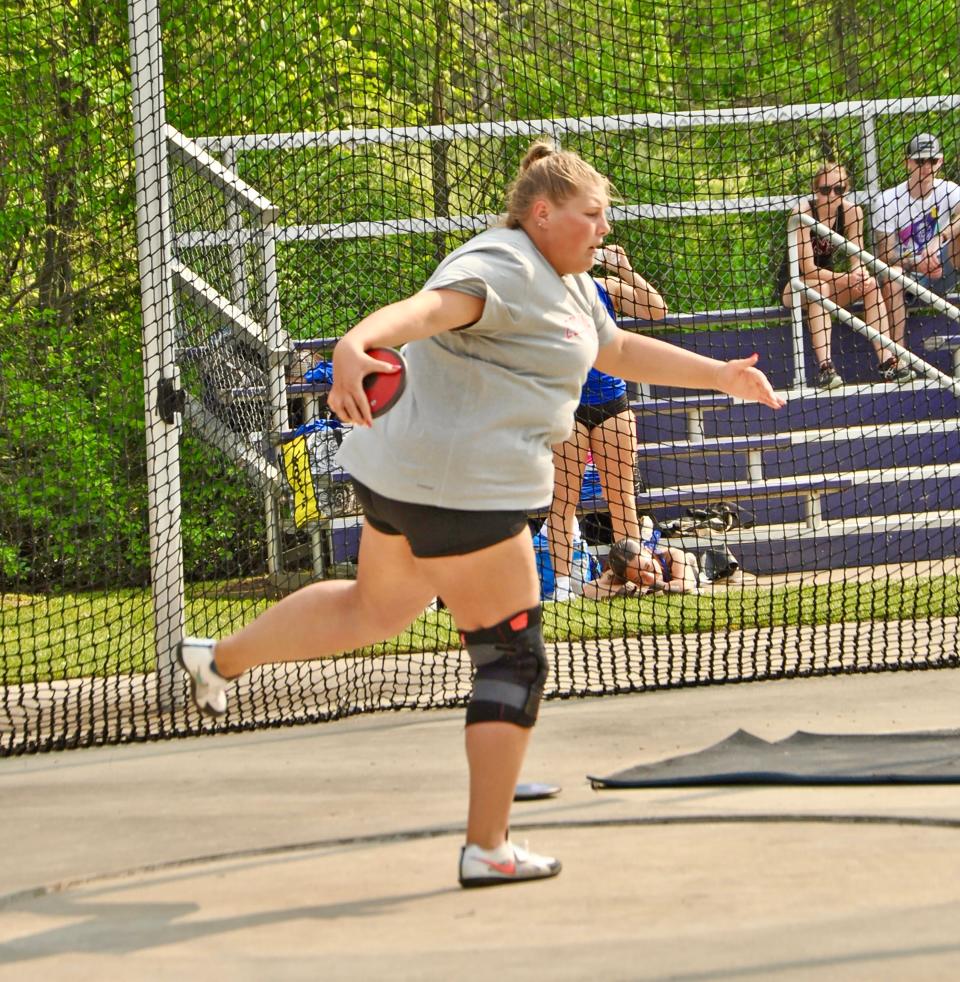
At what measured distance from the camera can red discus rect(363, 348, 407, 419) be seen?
9.61ft

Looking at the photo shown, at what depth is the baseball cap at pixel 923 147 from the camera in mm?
9500

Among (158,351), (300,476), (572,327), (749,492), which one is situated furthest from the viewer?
(749,492)

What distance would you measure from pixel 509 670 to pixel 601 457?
4772 mm

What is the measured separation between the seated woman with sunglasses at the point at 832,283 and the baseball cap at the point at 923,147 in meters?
0.47

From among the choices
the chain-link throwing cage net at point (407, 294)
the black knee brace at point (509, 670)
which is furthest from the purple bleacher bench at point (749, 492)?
the black knee brace at point (509, 670)

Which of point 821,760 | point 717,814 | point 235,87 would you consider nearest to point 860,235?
point 235,87

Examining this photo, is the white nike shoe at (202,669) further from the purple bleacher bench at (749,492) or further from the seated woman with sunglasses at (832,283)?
the seated woman with sunglasses at (832,283)

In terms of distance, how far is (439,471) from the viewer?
320cm

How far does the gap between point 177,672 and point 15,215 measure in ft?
15.5

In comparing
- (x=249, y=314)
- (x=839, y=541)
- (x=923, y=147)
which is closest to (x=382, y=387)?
(x=249, y=314)

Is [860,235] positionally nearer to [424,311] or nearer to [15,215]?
[15,215]

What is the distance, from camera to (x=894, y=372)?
1024 cm

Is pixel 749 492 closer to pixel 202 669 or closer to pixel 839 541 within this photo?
pixel 839 541

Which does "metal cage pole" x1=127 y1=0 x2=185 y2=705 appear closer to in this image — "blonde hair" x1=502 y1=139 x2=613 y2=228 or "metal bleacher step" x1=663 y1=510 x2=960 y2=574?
"blonde hair" x1=502 y1=139 x2=613 y2=228
